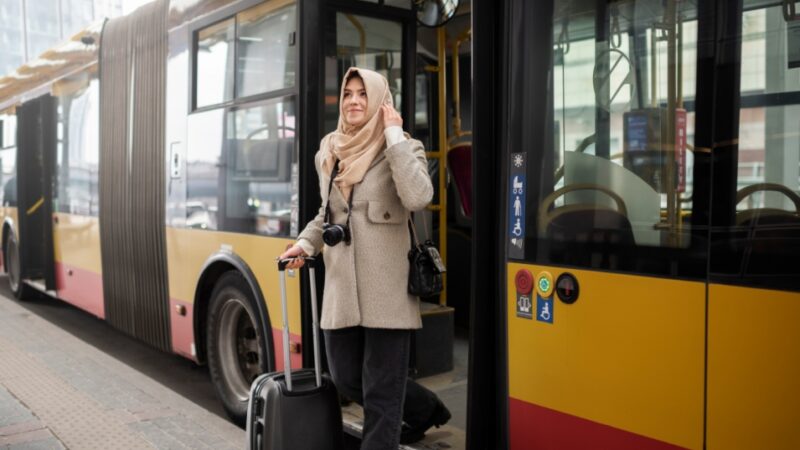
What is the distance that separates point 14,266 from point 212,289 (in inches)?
232

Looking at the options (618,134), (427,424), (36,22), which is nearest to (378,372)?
(427,424)

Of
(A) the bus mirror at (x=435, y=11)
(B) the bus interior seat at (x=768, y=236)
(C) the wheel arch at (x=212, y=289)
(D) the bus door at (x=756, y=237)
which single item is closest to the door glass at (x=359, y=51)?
(A) the bus mirror at (x=435, y=11)

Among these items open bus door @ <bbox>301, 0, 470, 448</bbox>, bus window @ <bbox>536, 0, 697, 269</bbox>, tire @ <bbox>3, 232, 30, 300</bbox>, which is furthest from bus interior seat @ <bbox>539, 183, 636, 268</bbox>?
tire @ <bbox>3, 232, 30, 300</bbox>

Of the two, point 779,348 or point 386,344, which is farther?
point 386,344

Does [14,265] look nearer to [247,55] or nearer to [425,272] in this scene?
[247,55]

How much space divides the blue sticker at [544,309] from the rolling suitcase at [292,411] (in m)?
0.90

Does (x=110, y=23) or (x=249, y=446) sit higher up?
(x=110, y=23)

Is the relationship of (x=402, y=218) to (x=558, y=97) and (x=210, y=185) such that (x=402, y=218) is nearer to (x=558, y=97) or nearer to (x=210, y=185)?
(x=558, y=97)

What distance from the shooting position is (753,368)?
2.06 metres

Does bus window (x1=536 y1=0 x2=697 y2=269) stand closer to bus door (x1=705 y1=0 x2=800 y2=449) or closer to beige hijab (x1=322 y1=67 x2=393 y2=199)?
bus door (x1=705 y1=0 x2=800 y2=449)

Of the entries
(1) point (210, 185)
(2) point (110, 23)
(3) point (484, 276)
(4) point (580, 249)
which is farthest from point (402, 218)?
(2) point (110, 23)

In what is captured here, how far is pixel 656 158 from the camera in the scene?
232 cm

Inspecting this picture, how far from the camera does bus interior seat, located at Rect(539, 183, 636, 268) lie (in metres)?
2.42

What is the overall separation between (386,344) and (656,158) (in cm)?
125
